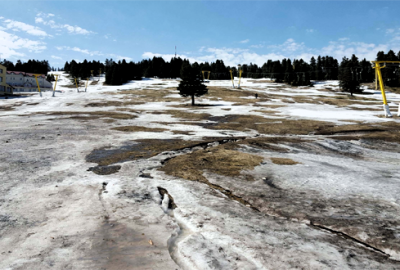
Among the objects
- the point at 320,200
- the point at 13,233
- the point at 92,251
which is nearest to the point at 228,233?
the point at 92,251

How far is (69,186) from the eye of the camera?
29.4 feet

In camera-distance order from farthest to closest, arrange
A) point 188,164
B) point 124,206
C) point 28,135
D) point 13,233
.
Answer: point 28,135 < point 188,164 < point 124,206 < point 13,233

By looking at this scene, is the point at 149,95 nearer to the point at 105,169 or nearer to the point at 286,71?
the point at 105,169

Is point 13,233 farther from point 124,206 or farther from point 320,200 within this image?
point 320,200

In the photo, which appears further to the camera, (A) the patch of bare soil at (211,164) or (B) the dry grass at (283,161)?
(B) the dry grass at (283,161)

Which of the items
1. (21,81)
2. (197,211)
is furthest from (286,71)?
(197,211)

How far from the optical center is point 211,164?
12211 millimetres

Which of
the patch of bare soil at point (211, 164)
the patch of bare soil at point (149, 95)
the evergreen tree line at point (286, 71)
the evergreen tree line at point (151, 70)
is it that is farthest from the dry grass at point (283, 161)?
the evergreen tree line at point (151, 70)

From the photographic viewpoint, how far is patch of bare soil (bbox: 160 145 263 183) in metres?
10.7

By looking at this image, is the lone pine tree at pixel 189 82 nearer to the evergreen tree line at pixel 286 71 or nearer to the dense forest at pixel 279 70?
the evergreen tree line at pixel 286 71

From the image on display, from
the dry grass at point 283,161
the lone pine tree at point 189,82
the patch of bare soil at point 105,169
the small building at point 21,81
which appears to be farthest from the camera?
the small building at point 21,81

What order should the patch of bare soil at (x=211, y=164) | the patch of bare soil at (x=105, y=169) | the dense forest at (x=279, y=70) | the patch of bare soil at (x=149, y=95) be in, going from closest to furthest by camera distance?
the patch of bare soil at (x=211, y=164) → the patch of bare soil at (x=105, y=169) → the patch of bare soil at (x=149, y=95) → the dense forest at (x=279, y=70)

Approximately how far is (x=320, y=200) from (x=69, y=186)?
8635 millimetres

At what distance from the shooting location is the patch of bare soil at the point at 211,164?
1067 centimetres
